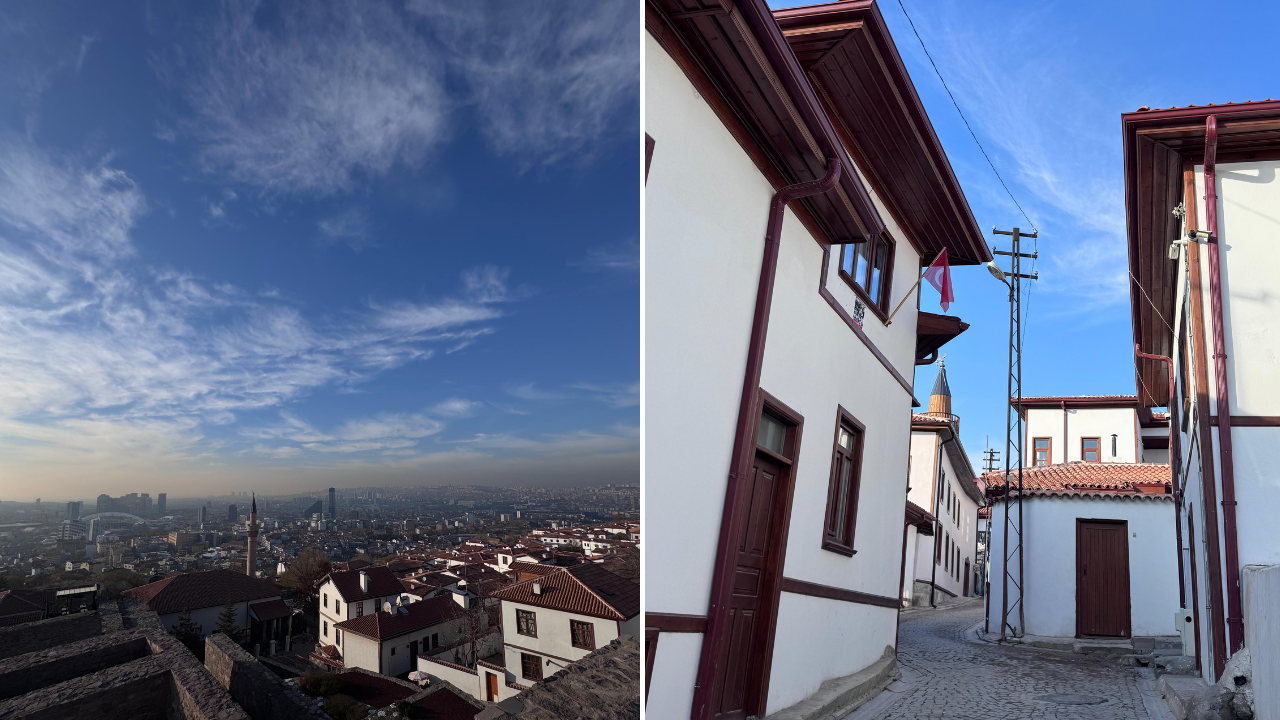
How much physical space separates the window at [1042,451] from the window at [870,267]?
16176 mm

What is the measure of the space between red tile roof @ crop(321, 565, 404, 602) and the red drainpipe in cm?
184

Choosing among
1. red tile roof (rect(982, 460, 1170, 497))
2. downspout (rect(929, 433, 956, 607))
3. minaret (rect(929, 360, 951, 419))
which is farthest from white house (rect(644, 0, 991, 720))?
minaret (rect(929, 360, 951, 419))

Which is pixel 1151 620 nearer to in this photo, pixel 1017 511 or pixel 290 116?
pixel 1017 511

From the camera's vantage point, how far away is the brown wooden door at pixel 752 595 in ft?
13.5

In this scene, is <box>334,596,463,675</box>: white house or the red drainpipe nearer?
<box>334,596,463,675</box>: white house

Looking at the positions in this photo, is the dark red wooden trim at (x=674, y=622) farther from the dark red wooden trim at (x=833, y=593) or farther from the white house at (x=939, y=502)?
the white house at (x=939, y=502)

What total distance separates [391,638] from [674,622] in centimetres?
164

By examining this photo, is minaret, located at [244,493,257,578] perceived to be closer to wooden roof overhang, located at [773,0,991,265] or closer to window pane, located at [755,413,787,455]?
window pane, located at [755,413,787,455]

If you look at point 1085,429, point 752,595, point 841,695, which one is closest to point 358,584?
point 752,595

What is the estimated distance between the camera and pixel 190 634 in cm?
187

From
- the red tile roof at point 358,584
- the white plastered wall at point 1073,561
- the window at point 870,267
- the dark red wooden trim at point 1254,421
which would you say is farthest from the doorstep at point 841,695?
the white plastered wall at point 1073,561

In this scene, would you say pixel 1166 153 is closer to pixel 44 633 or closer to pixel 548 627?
pixel 548 627

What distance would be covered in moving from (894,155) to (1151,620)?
8.22 m

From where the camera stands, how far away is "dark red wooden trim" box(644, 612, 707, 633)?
3.21 metres
